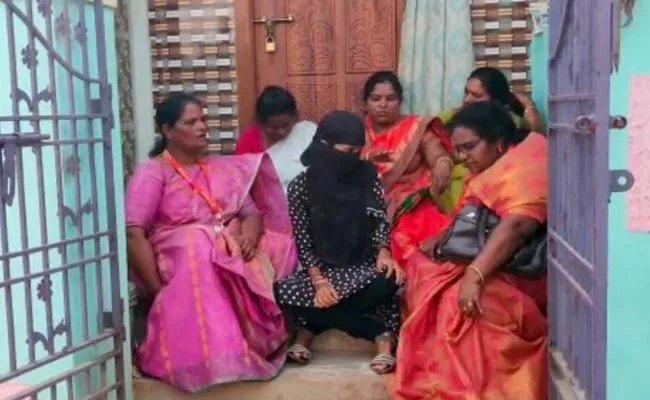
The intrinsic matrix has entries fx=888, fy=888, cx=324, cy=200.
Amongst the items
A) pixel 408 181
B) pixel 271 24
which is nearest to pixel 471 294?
pixel 408 181

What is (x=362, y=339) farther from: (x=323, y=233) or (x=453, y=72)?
(x=453, y=72)

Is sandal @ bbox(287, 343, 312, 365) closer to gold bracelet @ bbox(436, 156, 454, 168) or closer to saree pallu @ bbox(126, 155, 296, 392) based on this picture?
saree pallu @ bbox(126, 155, 296, 392)

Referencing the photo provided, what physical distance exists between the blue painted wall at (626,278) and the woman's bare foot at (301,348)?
47.8 inches

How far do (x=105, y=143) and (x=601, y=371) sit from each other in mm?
1740

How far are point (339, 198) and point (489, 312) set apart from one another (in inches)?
32.4

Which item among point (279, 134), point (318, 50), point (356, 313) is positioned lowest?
point (356, 313)

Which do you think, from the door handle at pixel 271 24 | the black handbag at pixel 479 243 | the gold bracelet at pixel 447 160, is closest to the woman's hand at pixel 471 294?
the black handbag at pixel 479 243

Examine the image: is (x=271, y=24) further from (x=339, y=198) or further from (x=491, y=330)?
(x=491, y=330)

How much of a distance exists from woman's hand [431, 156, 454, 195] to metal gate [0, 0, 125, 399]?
1420 mm

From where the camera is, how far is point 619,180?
6.48ft

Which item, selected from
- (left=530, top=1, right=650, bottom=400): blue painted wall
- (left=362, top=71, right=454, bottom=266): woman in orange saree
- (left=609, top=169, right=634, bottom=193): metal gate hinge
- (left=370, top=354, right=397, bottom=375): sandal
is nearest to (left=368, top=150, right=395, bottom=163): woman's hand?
(left=362, top=71, right=454, bottom=266): woman in orange saree

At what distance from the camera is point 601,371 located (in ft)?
6.57

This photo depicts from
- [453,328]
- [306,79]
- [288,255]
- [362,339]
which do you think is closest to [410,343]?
[453,328]

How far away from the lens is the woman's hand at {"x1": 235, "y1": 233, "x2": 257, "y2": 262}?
346 cm
